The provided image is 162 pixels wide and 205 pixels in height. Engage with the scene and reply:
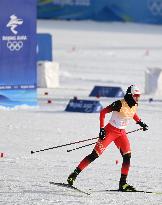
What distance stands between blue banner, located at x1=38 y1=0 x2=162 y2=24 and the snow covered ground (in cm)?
580

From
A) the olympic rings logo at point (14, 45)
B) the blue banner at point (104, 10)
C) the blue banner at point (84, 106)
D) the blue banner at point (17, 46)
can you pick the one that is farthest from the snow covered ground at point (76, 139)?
the blue banner at point (104, 10)

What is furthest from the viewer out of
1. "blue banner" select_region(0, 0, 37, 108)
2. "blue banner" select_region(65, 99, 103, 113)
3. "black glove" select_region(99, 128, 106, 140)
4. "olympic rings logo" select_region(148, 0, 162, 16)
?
"olympic rings logo" select_region(148, 0, 162, 16)

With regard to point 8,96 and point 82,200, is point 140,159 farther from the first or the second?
point 8,96

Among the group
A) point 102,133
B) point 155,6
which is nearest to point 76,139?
point 102,133

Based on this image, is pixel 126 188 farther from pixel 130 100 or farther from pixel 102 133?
pixel 130 100

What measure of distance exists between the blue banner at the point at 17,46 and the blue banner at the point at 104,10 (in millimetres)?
23604

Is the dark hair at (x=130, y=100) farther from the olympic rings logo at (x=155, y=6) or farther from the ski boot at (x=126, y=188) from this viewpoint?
the olympic rings logo at (x=155, y=6)

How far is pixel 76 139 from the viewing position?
19891mm

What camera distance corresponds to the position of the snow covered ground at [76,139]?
13.7 meters

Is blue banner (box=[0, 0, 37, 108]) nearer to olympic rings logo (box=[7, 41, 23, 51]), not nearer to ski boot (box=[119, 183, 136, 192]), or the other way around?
olympic rings logo (box=[7, 41, 23, 51])

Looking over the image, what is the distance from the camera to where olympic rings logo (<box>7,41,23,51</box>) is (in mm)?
24453

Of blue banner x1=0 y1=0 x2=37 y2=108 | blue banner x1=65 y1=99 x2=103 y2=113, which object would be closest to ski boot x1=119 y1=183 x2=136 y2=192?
blue banner x1=65 y1=99 x2=103 y2=113

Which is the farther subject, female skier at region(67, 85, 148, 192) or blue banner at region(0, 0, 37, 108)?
blue banner at region(0, 0, 37, 108)

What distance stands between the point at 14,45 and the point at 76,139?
5.30 metres
